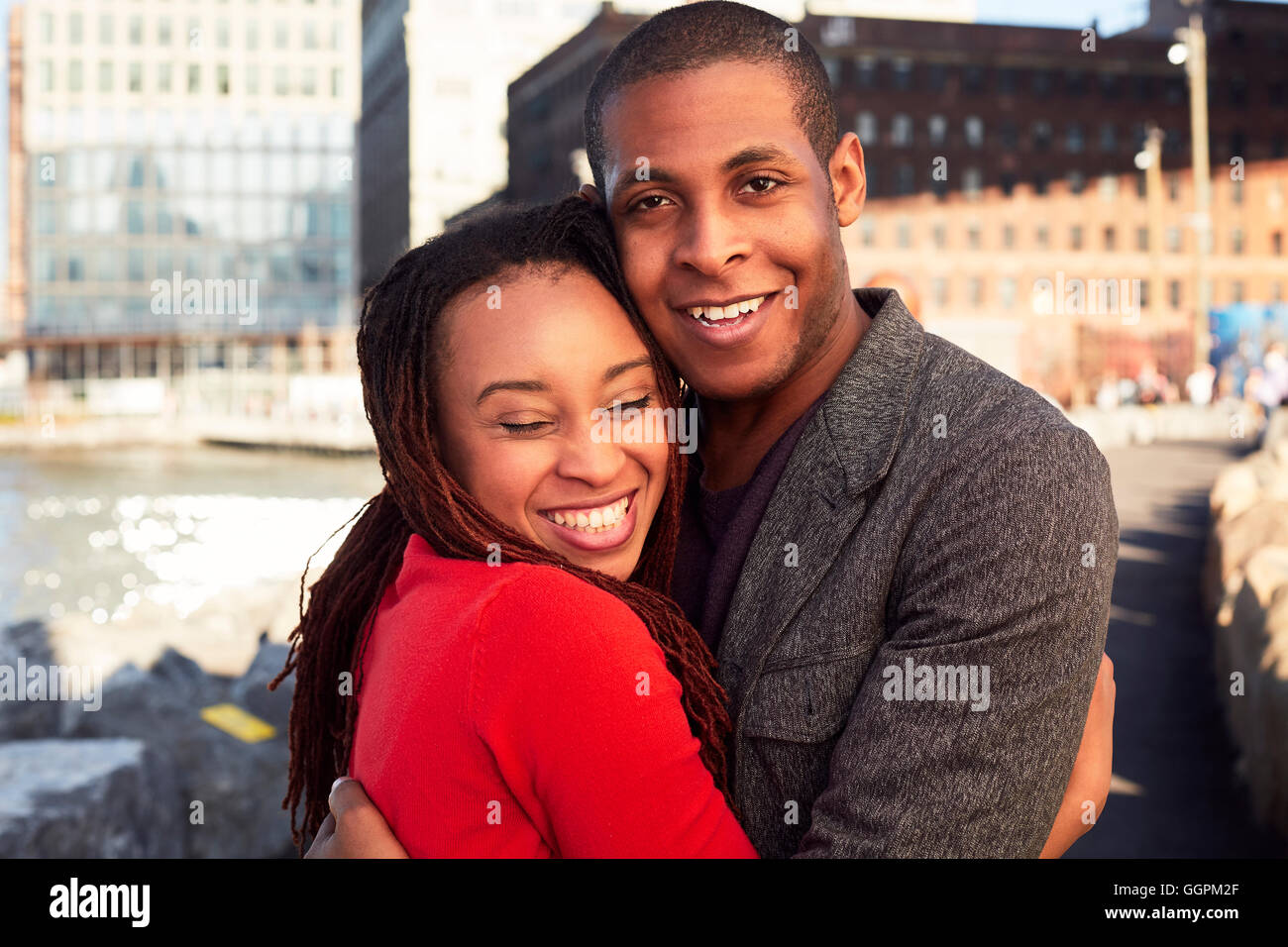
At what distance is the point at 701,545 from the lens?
2648 mm

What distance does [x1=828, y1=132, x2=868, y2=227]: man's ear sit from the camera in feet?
8.98

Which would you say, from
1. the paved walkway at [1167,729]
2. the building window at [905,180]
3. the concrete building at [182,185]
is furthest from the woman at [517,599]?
the concrete building at [182,185]

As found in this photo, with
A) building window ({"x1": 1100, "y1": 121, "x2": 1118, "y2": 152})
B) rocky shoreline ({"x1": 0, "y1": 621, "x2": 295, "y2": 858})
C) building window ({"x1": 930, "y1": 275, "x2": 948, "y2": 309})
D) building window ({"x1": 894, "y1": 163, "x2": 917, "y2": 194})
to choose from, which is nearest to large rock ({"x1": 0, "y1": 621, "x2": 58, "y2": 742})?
rocky shoreline ({"x1": 0, "y1": 621, "x2": 295, "y2": 858})

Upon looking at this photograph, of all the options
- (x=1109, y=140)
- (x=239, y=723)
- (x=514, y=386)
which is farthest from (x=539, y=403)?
(x=1109, y=140)

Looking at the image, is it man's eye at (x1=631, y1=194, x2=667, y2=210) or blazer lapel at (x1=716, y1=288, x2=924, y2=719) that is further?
man's eye at (x1=631, y1=194, x2=667, y2=210)

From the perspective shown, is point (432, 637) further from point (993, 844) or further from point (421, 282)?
point (993, 844)

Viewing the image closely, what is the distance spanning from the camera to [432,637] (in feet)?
6.47

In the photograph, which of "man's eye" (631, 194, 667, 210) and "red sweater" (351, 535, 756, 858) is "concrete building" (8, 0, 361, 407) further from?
"red sweater" (351, 535, 756, 858)

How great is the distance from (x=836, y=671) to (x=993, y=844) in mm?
357

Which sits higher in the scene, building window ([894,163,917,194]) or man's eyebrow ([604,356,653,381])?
building window ([894,163,917,194])

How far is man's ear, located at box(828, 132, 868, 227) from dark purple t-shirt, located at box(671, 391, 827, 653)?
462 mm

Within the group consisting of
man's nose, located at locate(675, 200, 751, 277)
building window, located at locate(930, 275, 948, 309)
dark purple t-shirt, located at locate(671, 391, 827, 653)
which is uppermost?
building window, located at locate(930, 275, 948, 309)

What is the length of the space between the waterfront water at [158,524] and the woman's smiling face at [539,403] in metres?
8.14

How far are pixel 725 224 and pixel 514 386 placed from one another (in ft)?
1.85
